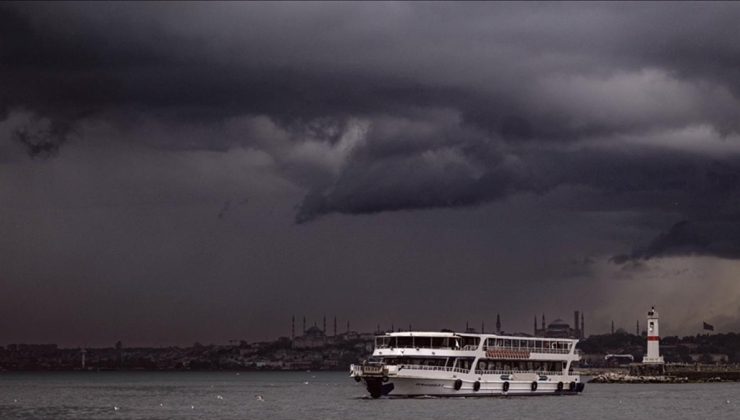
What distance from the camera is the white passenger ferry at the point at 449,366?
10781cm

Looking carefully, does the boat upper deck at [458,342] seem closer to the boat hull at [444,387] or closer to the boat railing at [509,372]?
the boat railing at [509,372]

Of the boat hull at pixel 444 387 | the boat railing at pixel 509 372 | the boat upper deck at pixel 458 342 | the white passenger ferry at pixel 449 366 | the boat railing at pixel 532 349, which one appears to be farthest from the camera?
the boat railing at pixel 532 349

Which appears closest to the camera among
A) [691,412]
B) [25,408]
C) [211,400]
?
[691,412]

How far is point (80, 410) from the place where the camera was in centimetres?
11619

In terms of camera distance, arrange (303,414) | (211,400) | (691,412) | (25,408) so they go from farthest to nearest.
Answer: (211,400)
(25,408)
(691,412)
(303,414)

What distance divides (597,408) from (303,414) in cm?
2946

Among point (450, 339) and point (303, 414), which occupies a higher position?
point (450, 339)

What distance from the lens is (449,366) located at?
111 m

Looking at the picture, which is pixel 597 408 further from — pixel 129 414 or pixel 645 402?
pixel 129 414

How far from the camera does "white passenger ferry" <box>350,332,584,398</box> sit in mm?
107812

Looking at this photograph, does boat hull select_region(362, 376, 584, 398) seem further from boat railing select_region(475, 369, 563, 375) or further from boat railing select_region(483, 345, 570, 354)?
boat railing select_region(483, 345, 570, 354)

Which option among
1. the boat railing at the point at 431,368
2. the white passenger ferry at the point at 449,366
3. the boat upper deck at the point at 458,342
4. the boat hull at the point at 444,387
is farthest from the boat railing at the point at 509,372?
the boat railing at the point at 431,368

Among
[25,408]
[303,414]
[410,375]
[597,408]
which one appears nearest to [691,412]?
[597,408]

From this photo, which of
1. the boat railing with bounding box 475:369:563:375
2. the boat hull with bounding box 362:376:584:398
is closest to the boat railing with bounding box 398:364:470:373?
the boat hull with bounding box 362:376:584:398
